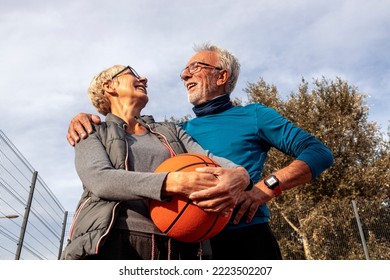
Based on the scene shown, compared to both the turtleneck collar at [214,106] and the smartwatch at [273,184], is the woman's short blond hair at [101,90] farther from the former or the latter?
the smartwatch at [273,184]

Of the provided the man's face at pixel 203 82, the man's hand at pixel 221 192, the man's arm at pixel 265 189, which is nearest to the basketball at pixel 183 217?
the man's hand at pixel 221 192

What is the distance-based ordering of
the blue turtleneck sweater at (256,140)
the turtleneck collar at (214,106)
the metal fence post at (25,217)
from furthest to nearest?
the metal fence post at (25,217), the turtleneck collar at (214,106), the blue turtleneck sweater at (256,140)

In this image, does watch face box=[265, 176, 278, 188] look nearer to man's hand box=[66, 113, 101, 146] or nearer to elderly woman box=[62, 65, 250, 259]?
elderly woman box=[62, 65, 250, 259]

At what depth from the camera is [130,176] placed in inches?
76.9

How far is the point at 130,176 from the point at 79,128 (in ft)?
1.94

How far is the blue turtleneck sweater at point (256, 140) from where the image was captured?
2898mm

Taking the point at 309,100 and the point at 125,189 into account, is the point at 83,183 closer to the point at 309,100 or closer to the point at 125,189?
the point at 125,189

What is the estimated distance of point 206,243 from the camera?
234 cm

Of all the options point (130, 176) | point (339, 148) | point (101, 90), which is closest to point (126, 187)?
point (130, 176)

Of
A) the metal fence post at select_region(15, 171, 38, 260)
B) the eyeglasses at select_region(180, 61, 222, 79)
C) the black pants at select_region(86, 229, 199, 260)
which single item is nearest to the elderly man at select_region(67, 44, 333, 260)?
the eyeglasses at select_region(180, 61, 222, 79)

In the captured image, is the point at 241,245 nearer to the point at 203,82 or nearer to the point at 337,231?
the point at 203,82

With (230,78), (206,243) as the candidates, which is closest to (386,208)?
(230,78)

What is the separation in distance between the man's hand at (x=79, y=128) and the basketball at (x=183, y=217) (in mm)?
537

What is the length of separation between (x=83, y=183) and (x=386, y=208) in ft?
36.4
